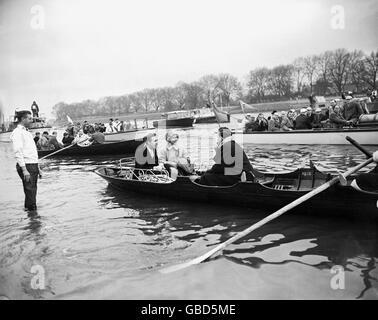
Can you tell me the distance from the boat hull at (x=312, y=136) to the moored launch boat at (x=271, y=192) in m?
9.21

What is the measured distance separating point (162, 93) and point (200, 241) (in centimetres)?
9714

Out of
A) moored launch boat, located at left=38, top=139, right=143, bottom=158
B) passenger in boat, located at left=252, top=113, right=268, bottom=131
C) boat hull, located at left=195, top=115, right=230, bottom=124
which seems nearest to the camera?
moored launch boat, located at left=38, top=139, right=143, bottom=158

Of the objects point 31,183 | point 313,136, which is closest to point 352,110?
point 313,136

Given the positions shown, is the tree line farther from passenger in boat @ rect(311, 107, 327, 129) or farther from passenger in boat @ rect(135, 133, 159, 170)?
passenger in boat @ rect(135, 133, 159, 170)

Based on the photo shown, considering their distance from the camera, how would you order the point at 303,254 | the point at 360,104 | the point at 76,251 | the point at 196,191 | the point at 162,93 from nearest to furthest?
1. the point at 303,254
2. the point at 76,251
3. the point at 196,191
4. the point at 360,104
5. the point at 162,93

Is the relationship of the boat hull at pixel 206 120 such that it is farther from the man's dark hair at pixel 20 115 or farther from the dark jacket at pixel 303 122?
the man's dark hair at pixel 20 115

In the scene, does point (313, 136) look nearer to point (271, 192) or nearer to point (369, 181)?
point (369, 181)

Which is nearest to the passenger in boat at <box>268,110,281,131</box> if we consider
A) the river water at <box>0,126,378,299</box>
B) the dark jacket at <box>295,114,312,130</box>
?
the dark jacket at <box>295,114,312,130</box>

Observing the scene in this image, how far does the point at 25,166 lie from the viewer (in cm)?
725

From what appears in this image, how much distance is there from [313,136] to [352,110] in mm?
2194

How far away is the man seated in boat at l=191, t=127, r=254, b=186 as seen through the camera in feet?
23.1

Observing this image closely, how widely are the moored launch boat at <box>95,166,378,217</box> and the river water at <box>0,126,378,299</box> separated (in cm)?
23
